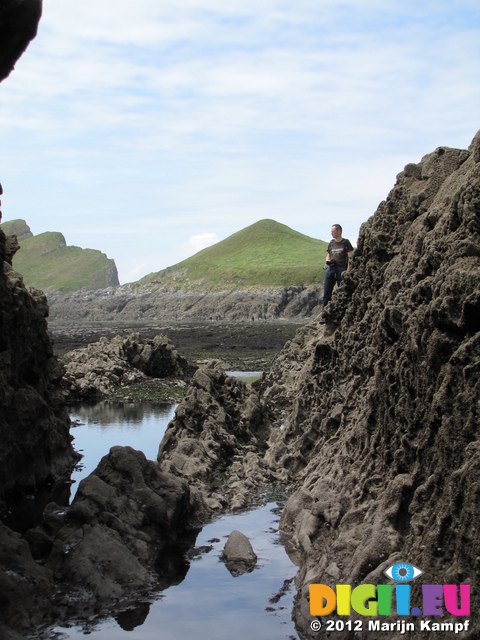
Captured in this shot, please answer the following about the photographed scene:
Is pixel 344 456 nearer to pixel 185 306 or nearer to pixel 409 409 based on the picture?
pixel 409 409

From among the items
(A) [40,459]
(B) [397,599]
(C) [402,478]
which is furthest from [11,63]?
(A) [40,459]

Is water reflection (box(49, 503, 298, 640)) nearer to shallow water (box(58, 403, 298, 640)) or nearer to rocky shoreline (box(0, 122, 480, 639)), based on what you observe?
shallow water (box(58, 403, 298, 640))

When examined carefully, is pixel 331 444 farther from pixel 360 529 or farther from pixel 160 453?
pixel 160 453

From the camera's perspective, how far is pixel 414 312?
40.8ft

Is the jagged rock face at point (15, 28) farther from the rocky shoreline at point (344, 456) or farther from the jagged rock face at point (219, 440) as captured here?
the jagged rock face at point (219, 440)

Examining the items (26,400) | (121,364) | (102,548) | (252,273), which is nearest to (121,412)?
(121,364)

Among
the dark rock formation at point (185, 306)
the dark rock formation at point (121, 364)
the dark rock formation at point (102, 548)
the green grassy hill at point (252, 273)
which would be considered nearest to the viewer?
the dark rock formation at point (102, 548)

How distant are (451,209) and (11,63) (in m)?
6.77

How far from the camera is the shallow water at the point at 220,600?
454 inches

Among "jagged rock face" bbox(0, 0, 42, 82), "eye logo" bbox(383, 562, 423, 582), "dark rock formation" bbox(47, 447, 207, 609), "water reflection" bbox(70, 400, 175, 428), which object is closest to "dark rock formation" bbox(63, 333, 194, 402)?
"water reflection" bbox(70, 400, 175, 428)

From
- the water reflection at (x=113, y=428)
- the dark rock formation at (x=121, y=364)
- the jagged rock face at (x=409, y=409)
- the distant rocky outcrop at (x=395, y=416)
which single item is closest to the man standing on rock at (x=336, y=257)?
the distant rocky outcrop at (x=395, y=416)

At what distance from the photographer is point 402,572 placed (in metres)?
10.1

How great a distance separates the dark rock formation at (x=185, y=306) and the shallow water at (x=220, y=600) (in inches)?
4708

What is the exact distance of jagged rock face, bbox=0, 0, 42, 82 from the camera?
33.0 ft
